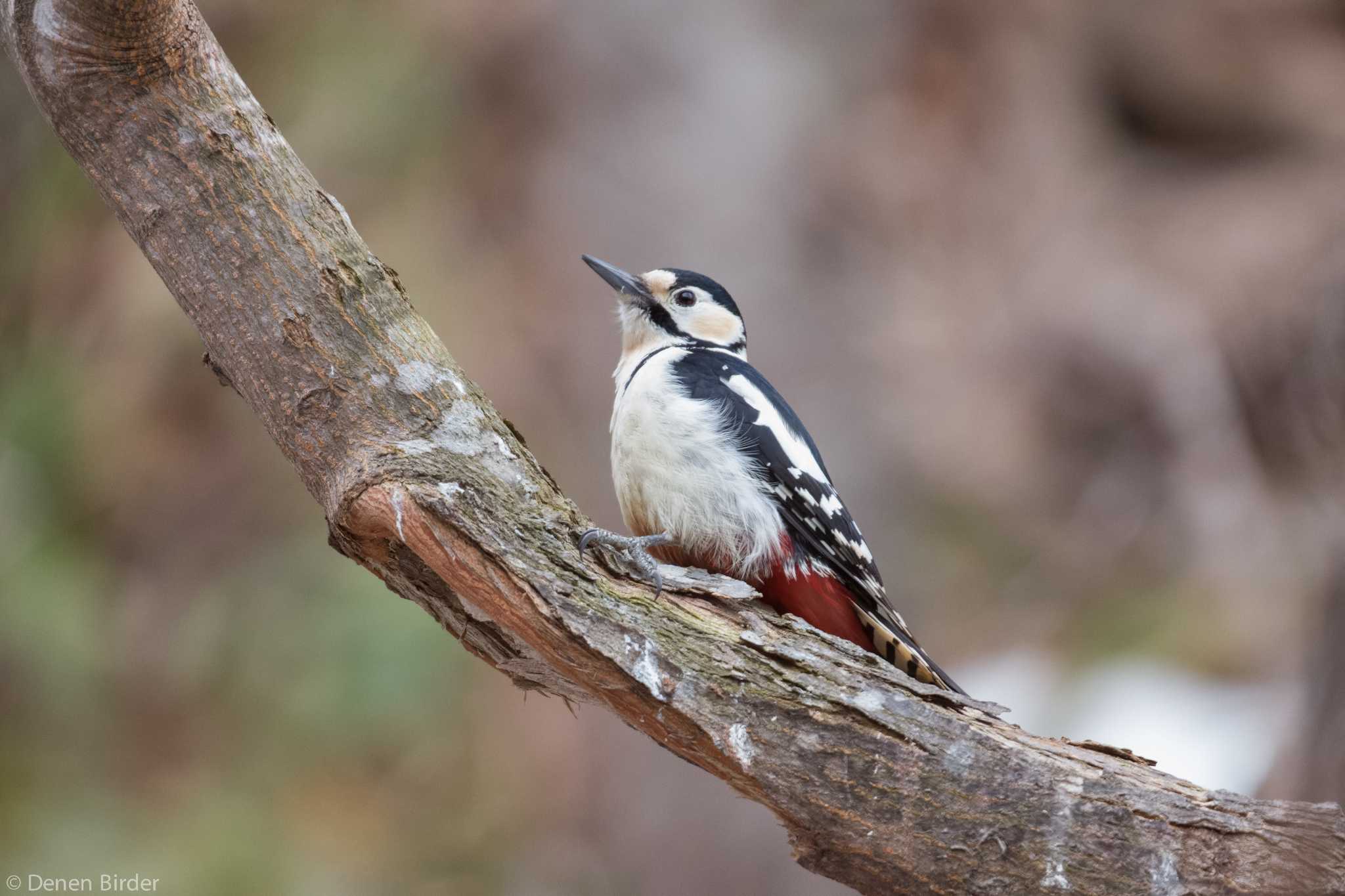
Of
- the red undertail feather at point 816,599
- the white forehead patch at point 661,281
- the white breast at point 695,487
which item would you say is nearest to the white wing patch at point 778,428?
the white breast at point 695,487

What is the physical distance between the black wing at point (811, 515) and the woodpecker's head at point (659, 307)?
55 cm

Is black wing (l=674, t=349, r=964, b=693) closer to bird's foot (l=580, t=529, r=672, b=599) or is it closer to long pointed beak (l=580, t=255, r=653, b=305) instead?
long pointed beak (l=580, t=255, r=653, b=305)

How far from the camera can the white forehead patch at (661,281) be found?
4.07 m

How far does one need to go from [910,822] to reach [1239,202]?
812 cm

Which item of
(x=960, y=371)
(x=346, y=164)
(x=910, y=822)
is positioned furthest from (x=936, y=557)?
Result: (x=910, y=822)

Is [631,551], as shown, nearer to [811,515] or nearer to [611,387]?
[811,515]

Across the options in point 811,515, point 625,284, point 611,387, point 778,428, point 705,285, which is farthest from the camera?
point 611,387

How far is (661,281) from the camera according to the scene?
4082 millimetres

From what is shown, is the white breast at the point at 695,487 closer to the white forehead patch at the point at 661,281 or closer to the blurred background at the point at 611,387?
the white forehead patch at the point at 661,281

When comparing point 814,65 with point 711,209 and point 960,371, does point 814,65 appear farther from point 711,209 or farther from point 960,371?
point 960,371

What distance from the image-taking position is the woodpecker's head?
13.3 feet

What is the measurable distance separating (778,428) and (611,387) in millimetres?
2818

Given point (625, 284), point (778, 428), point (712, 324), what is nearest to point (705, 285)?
point (712, 324)

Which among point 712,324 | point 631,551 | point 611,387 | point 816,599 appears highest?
point 611,387
